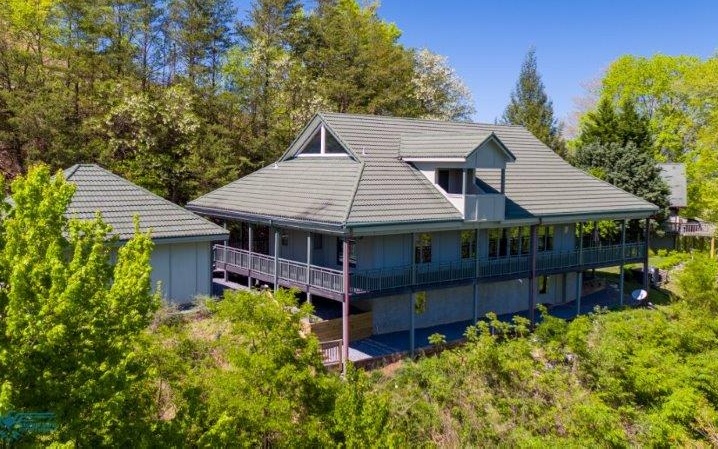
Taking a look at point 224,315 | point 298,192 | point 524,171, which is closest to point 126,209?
point 298,192

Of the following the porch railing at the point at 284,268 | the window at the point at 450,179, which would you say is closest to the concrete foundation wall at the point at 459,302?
the porch railing at the point at 284,268

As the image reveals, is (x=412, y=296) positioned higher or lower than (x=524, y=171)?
lower

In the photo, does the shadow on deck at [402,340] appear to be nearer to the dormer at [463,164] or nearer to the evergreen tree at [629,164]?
the dormer at [463,164]

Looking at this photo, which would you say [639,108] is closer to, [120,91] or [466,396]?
[120,91]

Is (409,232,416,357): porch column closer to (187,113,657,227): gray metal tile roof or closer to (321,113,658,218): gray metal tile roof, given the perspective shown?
(187,113,657,227): gray metal tile roof

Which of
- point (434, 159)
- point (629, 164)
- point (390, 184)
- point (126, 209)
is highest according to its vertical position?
point (629, 164)
